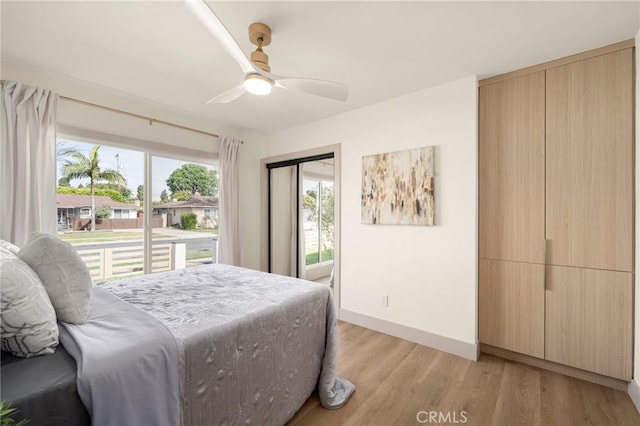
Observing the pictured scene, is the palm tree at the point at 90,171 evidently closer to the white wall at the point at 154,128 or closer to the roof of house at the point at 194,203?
the white wall at the point at 154,128

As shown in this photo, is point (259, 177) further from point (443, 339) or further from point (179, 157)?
point (443, 339)

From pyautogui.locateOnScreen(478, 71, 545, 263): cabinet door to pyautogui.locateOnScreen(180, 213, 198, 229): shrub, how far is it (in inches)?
130

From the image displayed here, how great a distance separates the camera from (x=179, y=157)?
133 inches

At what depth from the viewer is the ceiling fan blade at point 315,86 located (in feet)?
5.74

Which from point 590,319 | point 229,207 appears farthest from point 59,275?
point 590,319

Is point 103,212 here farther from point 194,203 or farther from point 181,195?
point 194,203

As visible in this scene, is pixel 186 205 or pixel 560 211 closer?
pixel 560 211

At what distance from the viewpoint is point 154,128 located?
312cm

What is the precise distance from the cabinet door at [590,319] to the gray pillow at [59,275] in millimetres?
3081

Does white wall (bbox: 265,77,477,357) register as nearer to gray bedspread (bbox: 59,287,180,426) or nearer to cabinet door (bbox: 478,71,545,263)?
cabinet door (bbox: 478,71,545,263)


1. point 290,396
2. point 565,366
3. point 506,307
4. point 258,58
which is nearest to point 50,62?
point 258,58

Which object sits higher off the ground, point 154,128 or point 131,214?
point 154,128

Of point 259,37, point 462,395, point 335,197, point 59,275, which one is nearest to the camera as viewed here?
point 59,275

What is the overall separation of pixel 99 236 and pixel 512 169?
4.03 meters
